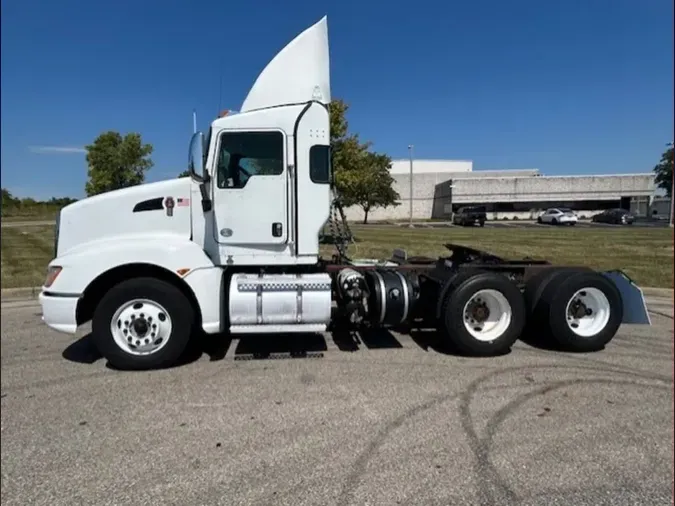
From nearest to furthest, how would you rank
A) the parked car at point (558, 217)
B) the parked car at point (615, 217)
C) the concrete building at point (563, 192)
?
1. the concrete building at point (563, 192)
2. the parked car at point (615, 217)
3. the parked car at point (558, 217)

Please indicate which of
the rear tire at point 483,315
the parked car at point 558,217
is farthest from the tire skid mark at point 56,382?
the parked car at point 558,217

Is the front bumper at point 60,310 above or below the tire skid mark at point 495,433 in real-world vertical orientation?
above

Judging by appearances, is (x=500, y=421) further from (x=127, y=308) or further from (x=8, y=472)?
(x=127, y=308)

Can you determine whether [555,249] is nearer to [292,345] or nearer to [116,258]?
[292,345]

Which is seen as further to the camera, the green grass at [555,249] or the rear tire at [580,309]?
the green grass at [555,249]

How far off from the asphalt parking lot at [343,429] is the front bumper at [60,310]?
0.51 metres

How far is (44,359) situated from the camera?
505 centimetres

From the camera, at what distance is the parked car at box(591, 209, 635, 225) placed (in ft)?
30.6

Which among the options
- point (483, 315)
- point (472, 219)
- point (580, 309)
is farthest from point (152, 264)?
point (472, 219)

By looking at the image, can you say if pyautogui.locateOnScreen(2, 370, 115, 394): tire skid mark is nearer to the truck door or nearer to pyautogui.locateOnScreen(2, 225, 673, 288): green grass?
the truck door

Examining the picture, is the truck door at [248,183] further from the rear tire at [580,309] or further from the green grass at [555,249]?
the green grass at [555,249]

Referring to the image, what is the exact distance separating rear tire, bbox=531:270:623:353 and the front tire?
417cm

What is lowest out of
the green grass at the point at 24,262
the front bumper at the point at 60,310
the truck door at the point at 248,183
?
the green grass at the point at 24,262

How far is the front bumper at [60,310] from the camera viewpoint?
4621 mm
